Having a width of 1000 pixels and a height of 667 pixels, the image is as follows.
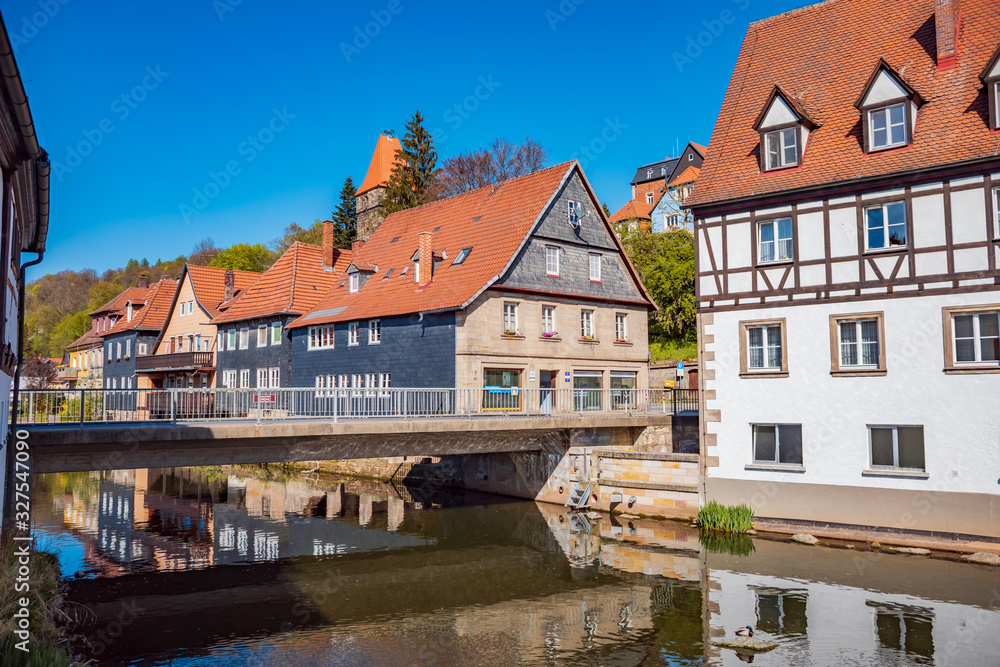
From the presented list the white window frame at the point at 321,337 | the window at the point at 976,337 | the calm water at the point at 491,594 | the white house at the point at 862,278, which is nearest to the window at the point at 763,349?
the white house at the point at 862,278

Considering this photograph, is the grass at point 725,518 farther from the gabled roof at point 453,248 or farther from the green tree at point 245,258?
the green tree at point 245,258

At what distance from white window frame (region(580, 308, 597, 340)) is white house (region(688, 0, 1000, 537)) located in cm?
1099

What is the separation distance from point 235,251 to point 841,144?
244 feet

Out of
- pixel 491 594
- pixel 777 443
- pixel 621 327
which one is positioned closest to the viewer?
pixel 491 594

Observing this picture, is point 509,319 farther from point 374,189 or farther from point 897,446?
point 374,189

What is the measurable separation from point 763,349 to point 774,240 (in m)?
2.95

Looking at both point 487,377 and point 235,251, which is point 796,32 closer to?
point 487,377

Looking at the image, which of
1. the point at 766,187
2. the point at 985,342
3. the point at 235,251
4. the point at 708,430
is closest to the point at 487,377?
the point at 708,430

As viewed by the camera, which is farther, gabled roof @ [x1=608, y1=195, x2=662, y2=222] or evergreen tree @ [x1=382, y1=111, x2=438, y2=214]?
gabled roof @ [x1=608, y1=195, x2=662, y2=222]

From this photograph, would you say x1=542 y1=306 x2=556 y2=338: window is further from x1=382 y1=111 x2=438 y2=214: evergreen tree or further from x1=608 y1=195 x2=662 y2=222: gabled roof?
x1=608 y1=195 x2=662 y2=222: gabled roof

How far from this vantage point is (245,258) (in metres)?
83.5

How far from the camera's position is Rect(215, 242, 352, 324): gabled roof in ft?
128

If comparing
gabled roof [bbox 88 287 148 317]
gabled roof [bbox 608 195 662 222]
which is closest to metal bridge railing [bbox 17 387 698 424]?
gabled roof [bbox 88 287 148 317]

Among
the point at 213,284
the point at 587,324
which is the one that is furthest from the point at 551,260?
the point at 213,284
